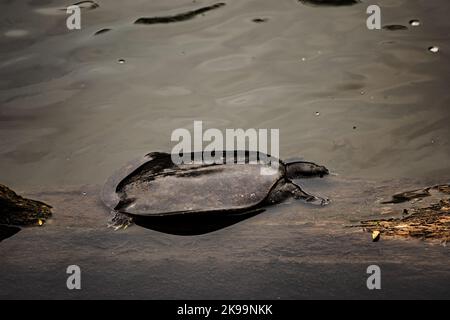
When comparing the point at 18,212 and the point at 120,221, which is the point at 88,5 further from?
the point at 120,221

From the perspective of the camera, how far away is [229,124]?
531 centimetres

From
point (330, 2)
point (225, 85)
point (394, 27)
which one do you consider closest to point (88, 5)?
point (225, 85)

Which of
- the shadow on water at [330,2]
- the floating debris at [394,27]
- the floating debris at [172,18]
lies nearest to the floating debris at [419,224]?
the floating debris at [394,27]

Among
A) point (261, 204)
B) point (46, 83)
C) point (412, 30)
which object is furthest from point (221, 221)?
point (412, 30)

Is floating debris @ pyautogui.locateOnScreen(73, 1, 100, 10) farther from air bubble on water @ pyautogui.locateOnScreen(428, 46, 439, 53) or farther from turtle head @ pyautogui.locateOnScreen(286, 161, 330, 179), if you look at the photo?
turtle head @ pyautogui.locateOnScreen(286, 161, 330, 179)

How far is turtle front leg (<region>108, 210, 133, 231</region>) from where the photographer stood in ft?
10.1

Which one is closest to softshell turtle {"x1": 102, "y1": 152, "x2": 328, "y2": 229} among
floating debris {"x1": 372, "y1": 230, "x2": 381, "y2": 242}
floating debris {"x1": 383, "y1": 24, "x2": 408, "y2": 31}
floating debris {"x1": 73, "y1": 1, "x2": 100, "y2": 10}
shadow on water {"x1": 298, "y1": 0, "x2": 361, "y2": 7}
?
floating debris {"x1": 372, "y1": 230, "x2": 381, "y2": 242}

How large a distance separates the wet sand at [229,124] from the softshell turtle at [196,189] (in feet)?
0.41

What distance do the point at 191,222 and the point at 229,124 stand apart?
2.31 m

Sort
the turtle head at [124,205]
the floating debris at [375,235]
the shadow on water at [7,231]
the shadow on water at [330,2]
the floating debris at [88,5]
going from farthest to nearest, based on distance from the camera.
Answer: the floating debris at [88,5] < the shadow on water at [330,2] < the turtle head at [124,205] < the shadow on water at [7,231] < the floating debris at [375,235]

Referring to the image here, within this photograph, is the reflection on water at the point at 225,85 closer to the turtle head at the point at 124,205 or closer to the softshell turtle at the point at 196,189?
the softshell turtle at the point at 196,189

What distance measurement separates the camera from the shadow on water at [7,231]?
119 inches

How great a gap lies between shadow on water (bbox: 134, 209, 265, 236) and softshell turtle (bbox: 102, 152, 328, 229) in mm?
17
